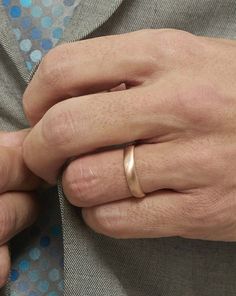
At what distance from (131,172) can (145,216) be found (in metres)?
0.04

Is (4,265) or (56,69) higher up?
(56,69)

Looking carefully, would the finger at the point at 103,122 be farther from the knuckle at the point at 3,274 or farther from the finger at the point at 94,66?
the knuckle at the point at 3,274

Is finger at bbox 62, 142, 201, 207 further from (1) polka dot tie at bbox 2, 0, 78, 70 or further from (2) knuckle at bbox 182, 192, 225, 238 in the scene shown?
(1) polka dot tie at bbox 2, 0, 78, 70

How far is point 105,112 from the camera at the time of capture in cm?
36

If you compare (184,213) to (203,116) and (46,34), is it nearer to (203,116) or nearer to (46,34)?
(203,116)

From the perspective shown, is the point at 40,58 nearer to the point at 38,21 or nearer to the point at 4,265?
the point at 38,21

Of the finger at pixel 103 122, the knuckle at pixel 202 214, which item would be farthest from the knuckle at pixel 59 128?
the knuckle at pixel 202 214

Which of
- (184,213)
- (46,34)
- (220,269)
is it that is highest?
(46,34)

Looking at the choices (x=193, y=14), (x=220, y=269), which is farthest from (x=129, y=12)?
(x=220, y=269)

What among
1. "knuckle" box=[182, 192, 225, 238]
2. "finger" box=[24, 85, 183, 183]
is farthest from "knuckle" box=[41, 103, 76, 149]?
"knuckle" box=[182, 192, 225, 238]

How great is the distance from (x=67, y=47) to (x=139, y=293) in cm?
25

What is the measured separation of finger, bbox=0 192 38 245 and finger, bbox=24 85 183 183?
3.4 inches

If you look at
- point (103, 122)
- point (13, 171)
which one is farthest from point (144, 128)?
point (13, 171)

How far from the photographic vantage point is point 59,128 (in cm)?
36
